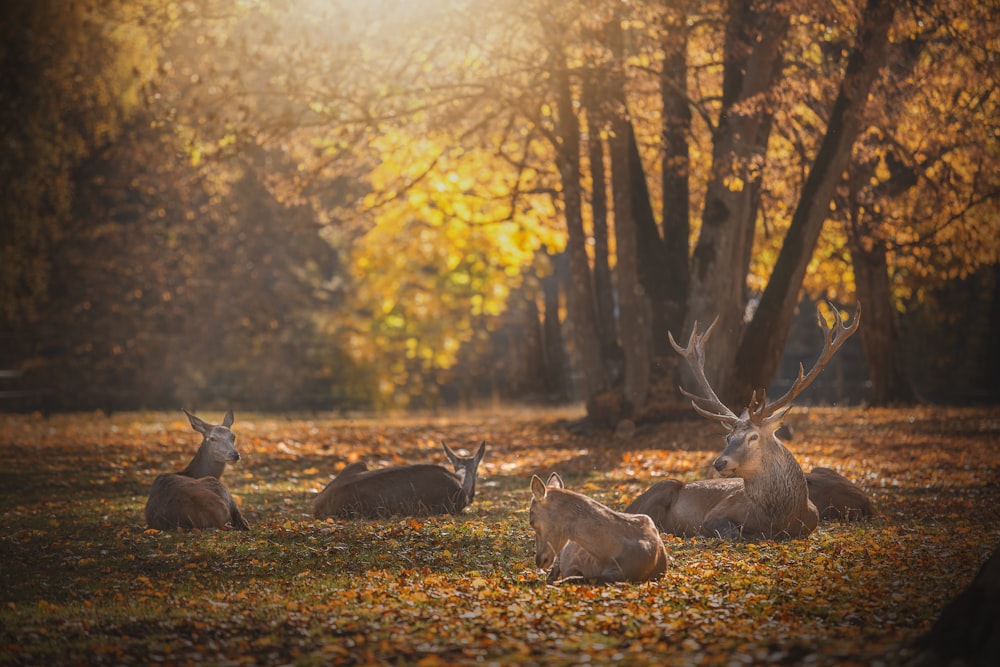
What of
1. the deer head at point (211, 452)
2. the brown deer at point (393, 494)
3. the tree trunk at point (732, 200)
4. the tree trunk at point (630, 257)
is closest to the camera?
the brown deer at point (393, 494)

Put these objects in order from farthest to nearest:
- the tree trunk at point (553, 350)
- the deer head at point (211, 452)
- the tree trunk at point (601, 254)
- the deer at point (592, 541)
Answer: the tree trunk at point (553, 350) → the tree trunk at point (601, 254) → the deer head at point (211, 452) → the deer at point (592, 541)

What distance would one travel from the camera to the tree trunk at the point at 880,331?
24.3 metres

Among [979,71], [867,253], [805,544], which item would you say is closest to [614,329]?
[867,253]

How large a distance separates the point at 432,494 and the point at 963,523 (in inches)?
188

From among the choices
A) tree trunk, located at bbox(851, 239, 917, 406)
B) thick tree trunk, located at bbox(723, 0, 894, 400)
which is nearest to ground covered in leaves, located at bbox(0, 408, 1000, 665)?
thick tree trunk, located at bbox(723, 0, 894, 400)

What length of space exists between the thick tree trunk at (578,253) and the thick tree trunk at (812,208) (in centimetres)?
370

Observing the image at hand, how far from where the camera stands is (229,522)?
1080 cm

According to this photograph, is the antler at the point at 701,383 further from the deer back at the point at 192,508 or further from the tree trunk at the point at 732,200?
the tree trunk at the point at 732,200

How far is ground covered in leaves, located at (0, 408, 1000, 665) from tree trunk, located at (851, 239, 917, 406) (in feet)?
29.7

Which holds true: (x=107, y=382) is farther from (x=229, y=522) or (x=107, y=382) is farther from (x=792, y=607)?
(x=792, y=607)

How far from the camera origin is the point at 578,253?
67.3 ft

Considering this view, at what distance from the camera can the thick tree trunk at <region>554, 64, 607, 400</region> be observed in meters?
20.4

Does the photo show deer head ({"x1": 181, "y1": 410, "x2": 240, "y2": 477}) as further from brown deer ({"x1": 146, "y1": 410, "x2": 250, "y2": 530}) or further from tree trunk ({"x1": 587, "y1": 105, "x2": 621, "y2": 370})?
tree trunk ({"x1": 587, "y1": 105, "x2": 621, "y2": 370})

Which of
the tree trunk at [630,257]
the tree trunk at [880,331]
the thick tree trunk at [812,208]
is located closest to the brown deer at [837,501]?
the thick tree trunk at [812,208]
